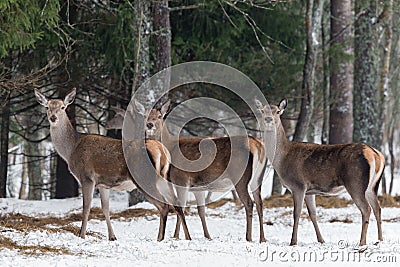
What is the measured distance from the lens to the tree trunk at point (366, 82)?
55.3 feet

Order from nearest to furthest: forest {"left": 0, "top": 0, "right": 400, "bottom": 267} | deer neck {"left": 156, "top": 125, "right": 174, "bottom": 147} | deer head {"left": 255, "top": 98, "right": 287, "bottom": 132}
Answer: forest {"left": 0, "top": 0, "right": 400, "bottom": 267} → deer head {"left": 255, "top": 98, "right": 287, "bottom": 132} → deer neck {"left": 156, "top": 125, "right": 174, "bottom": 147}

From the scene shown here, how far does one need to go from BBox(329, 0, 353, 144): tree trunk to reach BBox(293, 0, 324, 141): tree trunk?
2209mm

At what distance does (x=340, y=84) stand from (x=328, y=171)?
8574mm

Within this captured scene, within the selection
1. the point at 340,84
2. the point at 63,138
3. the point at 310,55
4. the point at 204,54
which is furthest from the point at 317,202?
the point at 63,138

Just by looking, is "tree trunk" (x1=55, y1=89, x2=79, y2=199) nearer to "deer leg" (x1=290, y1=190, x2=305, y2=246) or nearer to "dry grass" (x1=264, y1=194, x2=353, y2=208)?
"dry grass" (x1=264, y1=194, x2=353, y2=208)

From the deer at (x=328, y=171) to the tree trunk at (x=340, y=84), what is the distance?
7579mm

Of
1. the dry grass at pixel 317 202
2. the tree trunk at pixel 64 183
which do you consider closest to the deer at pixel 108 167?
the dry grass at pixel 317 202

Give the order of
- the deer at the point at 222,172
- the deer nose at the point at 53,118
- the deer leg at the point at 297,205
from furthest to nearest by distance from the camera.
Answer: the deer nose at the point at 53,118 < the deer at the point at 222,172 < the deer leg at the point at 297,205

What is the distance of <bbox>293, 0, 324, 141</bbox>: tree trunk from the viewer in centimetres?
1509

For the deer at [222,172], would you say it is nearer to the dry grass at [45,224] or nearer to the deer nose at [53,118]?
the dry grass at [45,224]

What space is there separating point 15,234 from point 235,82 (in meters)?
8.64

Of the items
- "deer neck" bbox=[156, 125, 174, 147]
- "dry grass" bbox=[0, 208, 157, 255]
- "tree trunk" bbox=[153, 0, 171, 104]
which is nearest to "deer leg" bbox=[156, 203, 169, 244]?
"dry grass" bbox=[0, 208, 157, 255]

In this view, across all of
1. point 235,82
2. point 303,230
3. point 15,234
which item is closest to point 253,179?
point 303,230

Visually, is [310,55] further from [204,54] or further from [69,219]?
[69,219]
